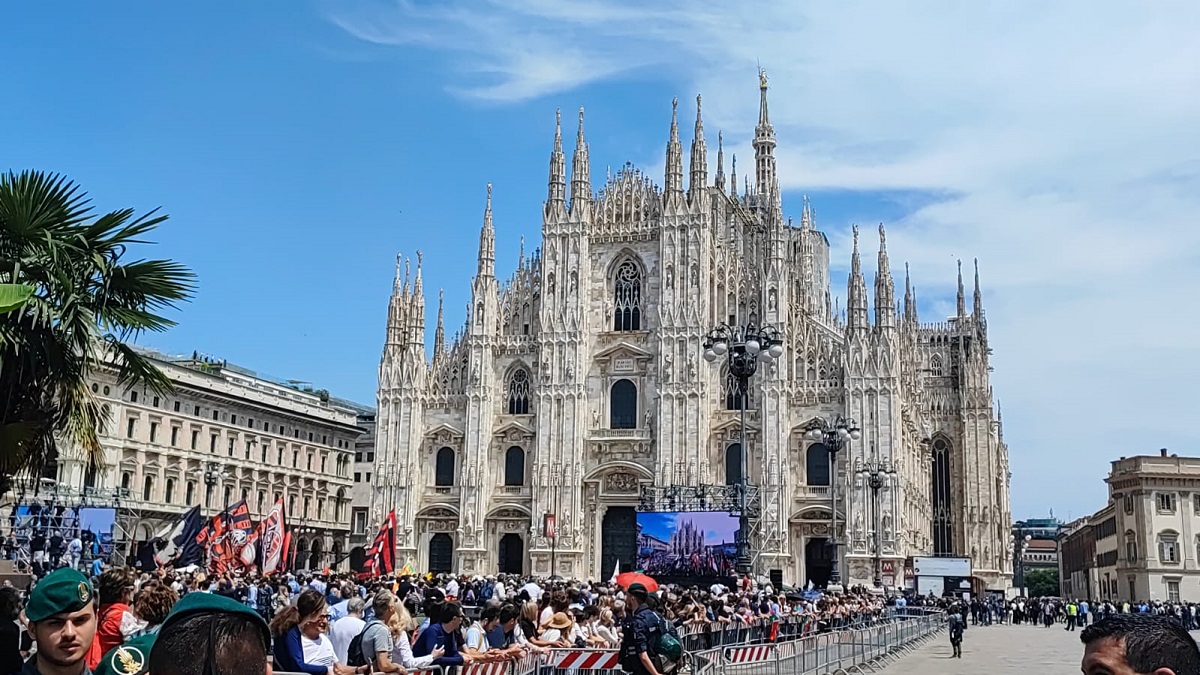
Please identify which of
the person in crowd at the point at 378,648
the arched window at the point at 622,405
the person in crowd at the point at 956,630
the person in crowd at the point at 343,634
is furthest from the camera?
the arched window at the point at 622,405

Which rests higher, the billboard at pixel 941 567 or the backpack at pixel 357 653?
the billboard at pixel 941 567

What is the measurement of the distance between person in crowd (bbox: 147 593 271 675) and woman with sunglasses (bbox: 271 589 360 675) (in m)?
5.75

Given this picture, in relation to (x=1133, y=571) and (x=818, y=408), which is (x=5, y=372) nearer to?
(x=818, y=408)

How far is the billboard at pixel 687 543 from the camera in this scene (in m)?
40.2

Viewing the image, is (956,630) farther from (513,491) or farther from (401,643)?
(513,491)

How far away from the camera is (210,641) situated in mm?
2236

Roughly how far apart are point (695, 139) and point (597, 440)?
13641mm

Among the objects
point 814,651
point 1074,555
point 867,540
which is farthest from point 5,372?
point 1074,555

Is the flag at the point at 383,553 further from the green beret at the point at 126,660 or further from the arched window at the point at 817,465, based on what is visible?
the green beret at the point at 126,660

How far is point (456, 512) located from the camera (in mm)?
51344

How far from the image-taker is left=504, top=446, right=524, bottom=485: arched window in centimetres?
5134

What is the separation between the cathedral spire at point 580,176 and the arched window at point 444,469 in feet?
40.2

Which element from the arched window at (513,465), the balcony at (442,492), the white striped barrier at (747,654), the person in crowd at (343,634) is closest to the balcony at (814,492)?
the arched window at (513,465)

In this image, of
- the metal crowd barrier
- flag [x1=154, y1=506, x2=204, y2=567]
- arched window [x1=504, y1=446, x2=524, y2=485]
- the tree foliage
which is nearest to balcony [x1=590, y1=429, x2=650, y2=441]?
arched window [x1=504, y1=446, x2=524, y2=485]
